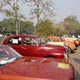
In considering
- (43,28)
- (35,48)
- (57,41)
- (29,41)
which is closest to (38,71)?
(35,48)

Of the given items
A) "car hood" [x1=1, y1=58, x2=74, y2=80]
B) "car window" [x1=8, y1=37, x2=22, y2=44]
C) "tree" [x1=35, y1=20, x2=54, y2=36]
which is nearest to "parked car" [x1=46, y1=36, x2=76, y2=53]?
"car window" [x1=8, y1=37, x2=22, y2=44]

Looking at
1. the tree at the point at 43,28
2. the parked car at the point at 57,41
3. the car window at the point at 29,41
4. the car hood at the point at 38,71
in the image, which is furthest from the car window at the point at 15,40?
the tree at the point at 43,28

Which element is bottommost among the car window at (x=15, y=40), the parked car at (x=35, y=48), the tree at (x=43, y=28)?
the parked car at (x=35, y=48)

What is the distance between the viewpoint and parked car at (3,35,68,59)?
12156mm

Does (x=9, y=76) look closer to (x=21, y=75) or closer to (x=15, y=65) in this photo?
(x=21, y=75)

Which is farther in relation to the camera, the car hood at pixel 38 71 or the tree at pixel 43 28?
the tree at pixel 43 28

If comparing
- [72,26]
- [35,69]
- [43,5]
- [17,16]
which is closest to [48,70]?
[35,69]

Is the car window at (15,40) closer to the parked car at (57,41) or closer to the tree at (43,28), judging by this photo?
the parked car at (57,41)

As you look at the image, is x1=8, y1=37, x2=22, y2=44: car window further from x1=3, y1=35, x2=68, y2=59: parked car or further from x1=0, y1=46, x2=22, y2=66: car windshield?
x1=0, y1=46, x2=22, y2=66: car windshield

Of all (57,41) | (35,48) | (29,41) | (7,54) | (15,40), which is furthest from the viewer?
(57,41)

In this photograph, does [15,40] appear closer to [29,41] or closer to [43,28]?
[29,41]

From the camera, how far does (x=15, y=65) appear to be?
449cm

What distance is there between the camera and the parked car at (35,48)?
12156 mm

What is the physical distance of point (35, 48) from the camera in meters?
12.5
